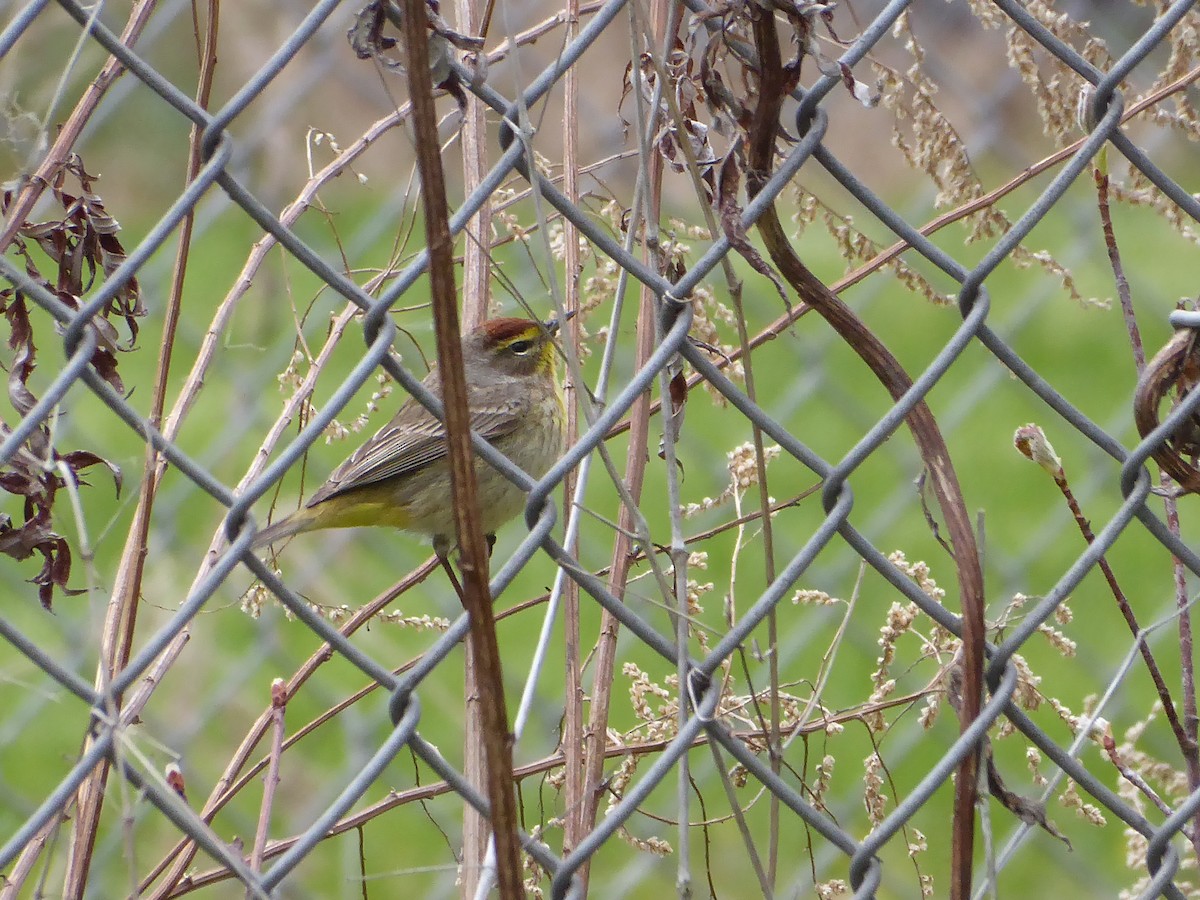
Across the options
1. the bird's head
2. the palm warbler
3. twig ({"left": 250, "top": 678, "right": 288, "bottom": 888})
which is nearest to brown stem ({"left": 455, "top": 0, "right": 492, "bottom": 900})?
twig ({"left": 250, "top": 678, "right": 288, "bottom": 888})

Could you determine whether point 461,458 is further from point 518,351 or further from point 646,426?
point 518,351

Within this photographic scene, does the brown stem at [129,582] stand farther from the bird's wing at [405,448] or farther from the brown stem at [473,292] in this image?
the bird's wing at [405,448]

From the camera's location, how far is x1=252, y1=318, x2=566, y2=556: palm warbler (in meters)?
2.87

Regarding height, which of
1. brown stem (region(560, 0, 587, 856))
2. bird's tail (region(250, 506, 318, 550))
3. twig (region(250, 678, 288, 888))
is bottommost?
twig (region(250, 678, 288, 888))

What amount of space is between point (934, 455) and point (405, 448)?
188 cm

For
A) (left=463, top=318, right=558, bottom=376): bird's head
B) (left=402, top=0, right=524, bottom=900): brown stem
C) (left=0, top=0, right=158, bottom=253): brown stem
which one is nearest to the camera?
(left=402, top=0, right=524, bottom=900): brown stem

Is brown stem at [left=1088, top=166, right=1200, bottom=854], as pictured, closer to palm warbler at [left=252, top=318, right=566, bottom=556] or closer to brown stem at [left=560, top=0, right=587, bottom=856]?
brown stem at [left=560, top=0, right=587, bottom=856]

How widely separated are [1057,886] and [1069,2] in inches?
153

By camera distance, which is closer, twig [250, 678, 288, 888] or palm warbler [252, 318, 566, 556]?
twig [250, 678, 288, 888]

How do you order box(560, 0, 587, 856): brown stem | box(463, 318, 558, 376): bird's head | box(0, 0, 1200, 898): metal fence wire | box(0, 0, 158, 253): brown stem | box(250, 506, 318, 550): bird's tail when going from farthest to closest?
box(463, 318, 558, 376): bird's head < box(250, 506, 318, 550): bird's tail < box(560, 0, 587, 856): brown stem < box(0, 0, 158, 253): brown stem < box(0, 0, 1200, 898): metal fence wire

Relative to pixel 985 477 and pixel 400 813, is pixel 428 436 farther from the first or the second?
pixel 985 477

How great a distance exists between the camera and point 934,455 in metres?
1.34

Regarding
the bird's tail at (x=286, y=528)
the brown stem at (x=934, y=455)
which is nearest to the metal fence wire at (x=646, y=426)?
the brown stem at (x=934, y=455)

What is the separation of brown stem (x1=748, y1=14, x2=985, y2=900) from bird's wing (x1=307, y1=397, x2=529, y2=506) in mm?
1641
